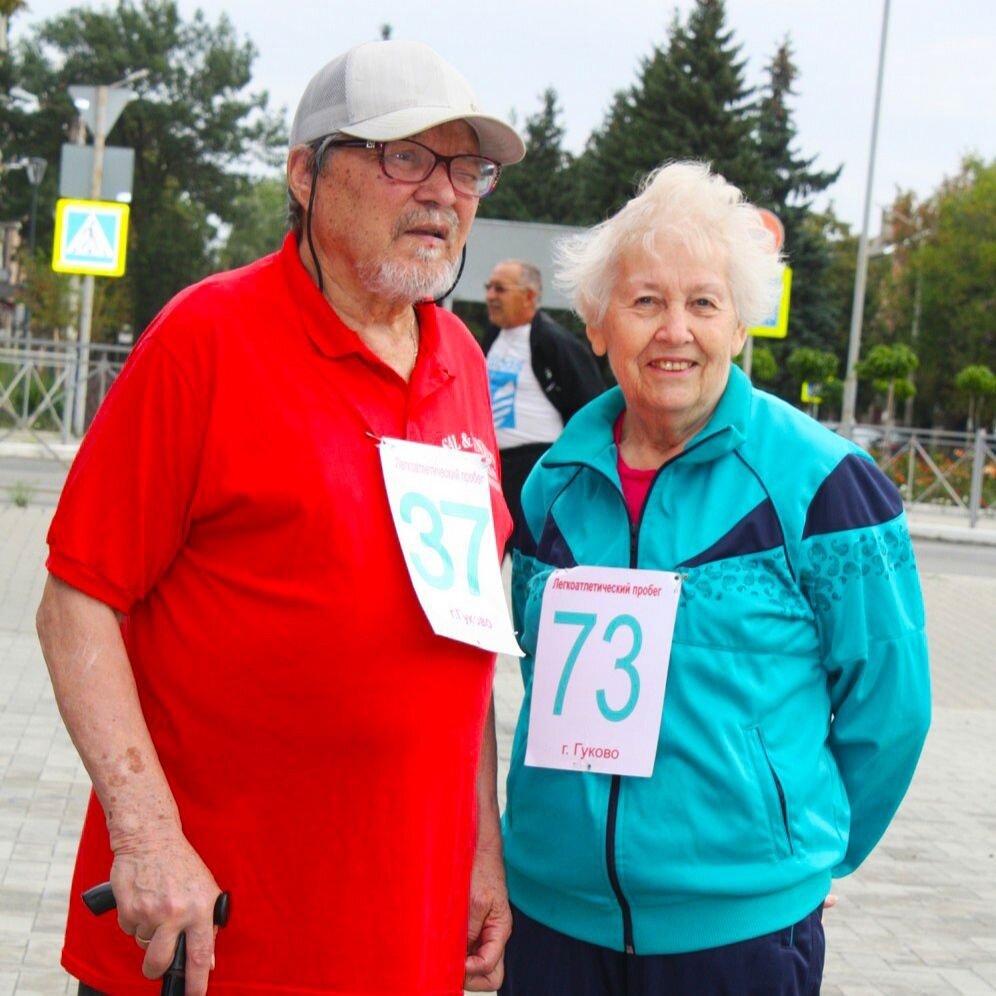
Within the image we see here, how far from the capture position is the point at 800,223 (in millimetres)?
61812

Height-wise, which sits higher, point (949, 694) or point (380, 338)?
point (380, 338)

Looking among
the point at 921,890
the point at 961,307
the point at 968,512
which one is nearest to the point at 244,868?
the point at 921,890

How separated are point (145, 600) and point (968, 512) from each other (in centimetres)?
2251

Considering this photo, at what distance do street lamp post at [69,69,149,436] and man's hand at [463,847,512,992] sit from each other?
1655 cm

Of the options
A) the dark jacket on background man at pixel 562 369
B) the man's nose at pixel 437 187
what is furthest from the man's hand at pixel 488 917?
the dark jacket on background man at pixel 562 369

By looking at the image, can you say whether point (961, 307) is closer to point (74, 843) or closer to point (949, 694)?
point (949, 694)

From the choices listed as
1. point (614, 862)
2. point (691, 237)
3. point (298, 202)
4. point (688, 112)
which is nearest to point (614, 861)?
point (614, 862)

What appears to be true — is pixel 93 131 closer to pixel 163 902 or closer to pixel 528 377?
pixel 528 377

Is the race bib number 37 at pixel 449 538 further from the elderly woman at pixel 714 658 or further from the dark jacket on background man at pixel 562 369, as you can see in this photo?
the dark jacket on background man at pixel 562 369

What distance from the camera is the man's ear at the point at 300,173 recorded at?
2484 millimetres

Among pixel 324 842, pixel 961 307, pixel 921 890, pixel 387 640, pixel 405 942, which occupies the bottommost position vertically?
pixel 921 890

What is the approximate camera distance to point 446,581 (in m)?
2.38

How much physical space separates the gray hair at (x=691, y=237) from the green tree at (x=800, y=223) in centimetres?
5570

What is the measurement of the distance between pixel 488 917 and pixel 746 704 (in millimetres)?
575
